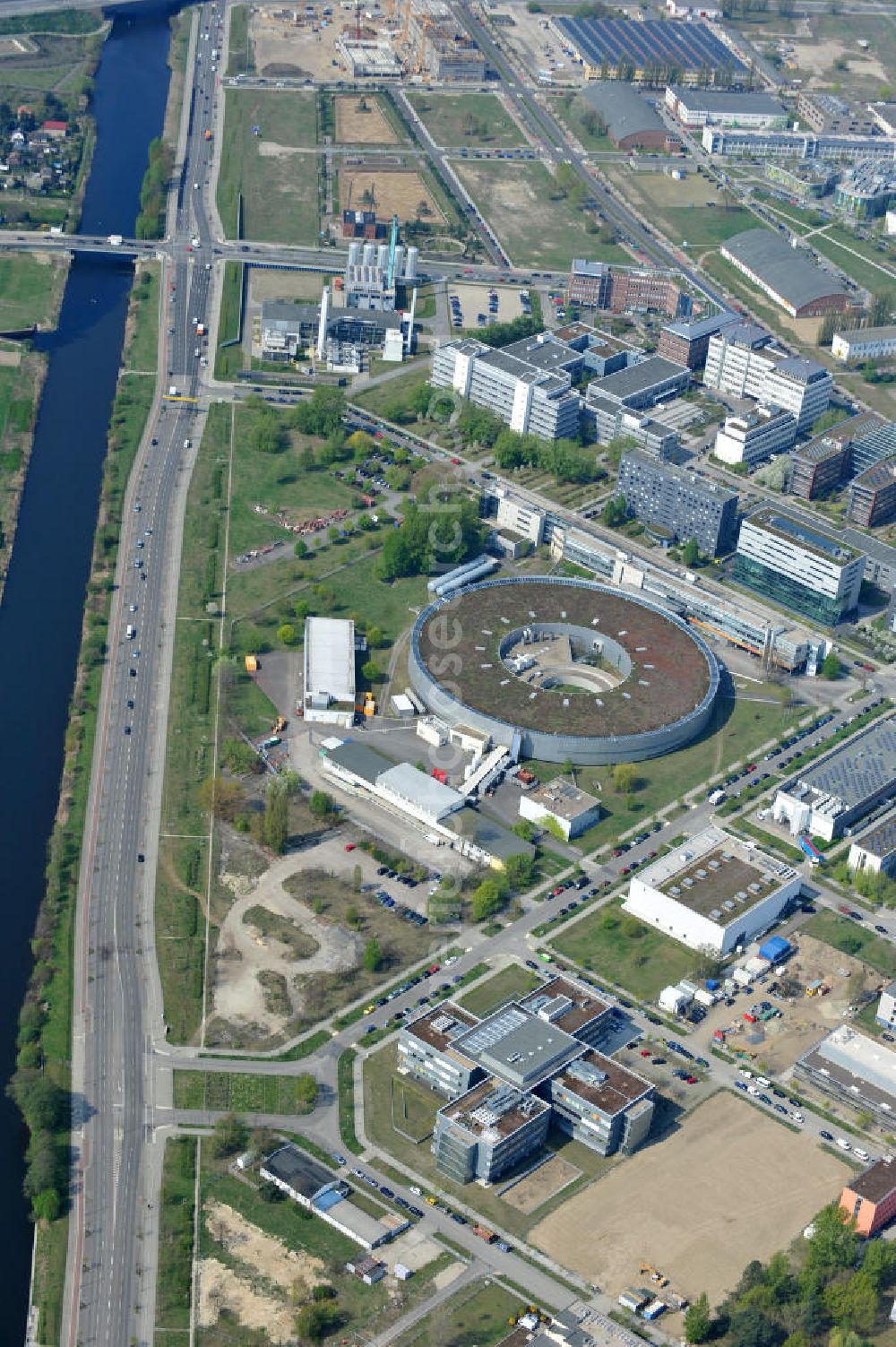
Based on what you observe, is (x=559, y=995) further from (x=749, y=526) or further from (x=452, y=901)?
(x=749, y=526)

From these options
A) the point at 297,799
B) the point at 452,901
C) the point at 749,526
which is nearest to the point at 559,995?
the point at 452,901

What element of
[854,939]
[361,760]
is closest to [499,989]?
[361,760]

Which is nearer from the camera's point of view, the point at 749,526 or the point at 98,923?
the point at 98,923

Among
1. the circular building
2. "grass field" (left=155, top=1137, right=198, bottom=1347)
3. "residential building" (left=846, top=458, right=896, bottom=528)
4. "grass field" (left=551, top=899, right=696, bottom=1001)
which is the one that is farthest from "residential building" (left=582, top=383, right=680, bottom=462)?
"grass field" (left=155, top=1137, right=198, bottom=1347)

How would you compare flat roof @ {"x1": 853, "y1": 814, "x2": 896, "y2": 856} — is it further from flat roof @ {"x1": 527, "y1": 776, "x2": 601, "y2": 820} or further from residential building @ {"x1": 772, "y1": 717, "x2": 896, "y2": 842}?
flat roof @ {"x1": 527, "y1": 776, "x2": 601, "y2": 820}

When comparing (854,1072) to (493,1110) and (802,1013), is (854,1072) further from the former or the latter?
(493,1110)
